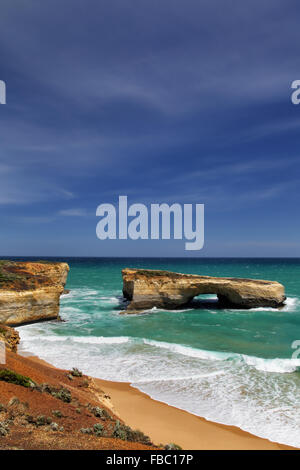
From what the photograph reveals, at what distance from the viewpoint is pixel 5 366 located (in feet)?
31.0

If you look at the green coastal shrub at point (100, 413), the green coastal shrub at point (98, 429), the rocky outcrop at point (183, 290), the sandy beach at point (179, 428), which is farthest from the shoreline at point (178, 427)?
the rocky outcrop at point (183, 290)

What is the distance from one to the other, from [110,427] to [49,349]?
11688 millimetres

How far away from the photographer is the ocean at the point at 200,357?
11.1m

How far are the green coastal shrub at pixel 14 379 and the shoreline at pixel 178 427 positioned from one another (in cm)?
325

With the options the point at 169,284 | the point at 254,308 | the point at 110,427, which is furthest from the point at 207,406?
the point at 254,308

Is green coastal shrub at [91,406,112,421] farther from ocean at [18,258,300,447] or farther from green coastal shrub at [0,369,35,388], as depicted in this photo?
ocean at [18,258,300,447]

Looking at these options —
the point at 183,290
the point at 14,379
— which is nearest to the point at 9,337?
the point at 14,379

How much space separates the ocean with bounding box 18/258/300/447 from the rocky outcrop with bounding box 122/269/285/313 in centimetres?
176

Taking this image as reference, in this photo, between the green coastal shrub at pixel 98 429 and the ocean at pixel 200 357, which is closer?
the green coastal shrub at pixel 98 429

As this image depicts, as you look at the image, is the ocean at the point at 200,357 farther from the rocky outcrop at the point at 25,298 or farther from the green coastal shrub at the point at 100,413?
the green coastal shrub at the point at 100,413

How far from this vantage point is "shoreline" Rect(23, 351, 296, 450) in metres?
8.89

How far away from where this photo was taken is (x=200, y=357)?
55.4 ft
